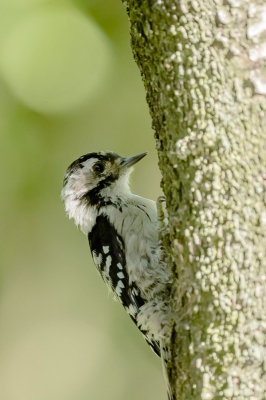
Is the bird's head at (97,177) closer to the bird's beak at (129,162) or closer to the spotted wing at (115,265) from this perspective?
the bird's beak at (129,162)

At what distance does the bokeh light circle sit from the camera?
670cm

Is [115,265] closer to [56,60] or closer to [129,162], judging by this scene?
[129,162]

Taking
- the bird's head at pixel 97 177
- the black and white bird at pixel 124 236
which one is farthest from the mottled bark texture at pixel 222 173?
the bird's head at pixel 97 177

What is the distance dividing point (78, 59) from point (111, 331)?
13.9 feet

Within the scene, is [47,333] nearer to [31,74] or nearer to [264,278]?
[31,74]

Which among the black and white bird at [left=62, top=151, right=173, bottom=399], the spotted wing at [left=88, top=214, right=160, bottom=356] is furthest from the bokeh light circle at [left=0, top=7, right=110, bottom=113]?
the spotted wing at [left=88, top=214, right=160, bottom=356]

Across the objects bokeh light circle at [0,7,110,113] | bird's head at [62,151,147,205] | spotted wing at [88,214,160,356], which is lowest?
spotted wing at [88,214,160,356]

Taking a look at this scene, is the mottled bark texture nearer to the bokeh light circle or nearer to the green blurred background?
the green blurred background

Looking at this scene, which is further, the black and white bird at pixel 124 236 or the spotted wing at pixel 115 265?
the spotted wing at pixel 115 265

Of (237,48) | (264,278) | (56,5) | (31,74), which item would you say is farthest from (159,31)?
(31,74)

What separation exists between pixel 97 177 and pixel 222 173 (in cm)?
243

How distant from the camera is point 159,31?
6.42ft

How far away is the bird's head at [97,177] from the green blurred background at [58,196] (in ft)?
8.11

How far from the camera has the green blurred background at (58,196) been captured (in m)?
6.81
